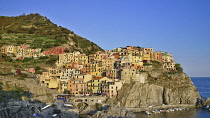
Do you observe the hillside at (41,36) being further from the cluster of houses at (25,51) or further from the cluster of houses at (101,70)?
the cluster of houses at (101,70)

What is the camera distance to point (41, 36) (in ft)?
375

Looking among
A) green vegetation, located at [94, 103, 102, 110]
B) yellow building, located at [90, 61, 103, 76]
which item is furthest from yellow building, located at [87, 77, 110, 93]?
yellow building, located at [90, 61, 103, 76]

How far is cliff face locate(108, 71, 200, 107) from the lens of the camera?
Result: 223 ft

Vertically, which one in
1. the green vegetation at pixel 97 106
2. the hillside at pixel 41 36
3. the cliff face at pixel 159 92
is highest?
the hillside at pixel 41 36

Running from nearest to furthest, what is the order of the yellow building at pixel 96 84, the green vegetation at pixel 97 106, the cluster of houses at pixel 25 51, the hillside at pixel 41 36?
the green vegetation at pixel 97 106
the yellow building at pixel 96 84
the cluster of houses at pixel 25 51
the hillside at pixel 41 36

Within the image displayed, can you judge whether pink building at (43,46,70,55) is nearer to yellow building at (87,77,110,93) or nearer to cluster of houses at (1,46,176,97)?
cluster of houses at (1,46,176,97)

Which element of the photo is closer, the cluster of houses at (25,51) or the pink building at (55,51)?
the cluster of houses at (25,51)

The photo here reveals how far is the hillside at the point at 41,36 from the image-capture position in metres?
105

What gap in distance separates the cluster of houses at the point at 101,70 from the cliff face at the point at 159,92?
7.16 feet

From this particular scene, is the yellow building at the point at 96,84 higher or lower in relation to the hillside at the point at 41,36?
lower

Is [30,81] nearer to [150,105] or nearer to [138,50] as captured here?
[150,105]

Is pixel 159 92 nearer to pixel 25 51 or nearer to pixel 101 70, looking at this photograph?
pixel 101 70

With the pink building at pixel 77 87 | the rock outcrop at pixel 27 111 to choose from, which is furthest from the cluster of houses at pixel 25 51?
the rock outcrop at pixel 27 111

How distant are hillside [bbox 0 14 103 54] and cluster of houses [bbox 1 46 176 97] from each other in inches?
437
